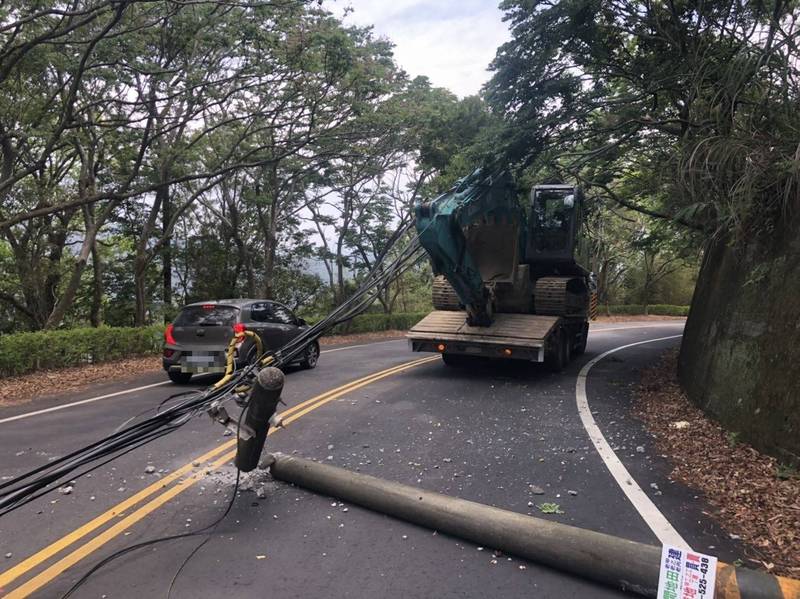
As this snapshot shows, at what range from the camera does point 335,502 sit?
15.0 ft

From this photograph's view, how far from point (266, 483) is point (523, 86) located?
312 inches

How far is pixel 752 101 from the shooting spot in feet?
24.7

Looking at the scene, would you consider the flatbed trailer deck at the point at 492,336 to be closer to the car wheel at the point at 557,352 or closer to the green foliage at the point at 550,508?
the car wheel at the point at 557,352

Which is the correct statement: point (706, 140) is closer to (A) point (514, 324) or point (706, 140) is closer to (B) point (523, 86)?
(B) point (523, 86)

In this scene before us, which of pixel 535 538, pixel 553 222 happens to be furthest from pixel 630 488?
pixel 553 222

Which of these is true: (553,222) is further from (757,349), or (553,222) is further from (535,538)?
(535,538)

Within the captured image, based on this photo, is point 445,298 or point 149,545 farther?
point 445,298

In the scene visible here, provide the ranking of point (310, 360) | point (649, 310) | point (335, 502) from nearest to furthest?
point (335, 502)
point (310, 360)
point (649, 310)

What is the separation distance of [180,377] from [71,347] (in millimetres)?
3793

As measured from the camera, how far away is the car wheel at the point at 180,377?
10445 mm

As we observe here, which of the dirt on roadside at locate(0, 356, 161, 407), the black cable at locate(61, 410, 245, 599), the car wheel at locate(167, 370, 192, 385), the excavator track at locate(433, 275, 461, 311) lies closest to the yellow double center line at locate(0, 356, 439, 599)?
the black cable at locate(61, 410, 245, 599)

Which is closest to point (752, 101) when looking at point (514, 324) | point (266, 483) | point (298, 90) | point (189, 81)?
point (514, 324)

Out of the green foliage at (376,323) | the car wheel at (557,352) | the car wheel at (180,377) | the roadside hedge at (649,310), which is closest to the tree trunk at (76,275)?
the car wheel at (180,377)

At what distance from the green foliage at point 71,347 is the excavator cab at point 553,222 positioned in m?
10.4
